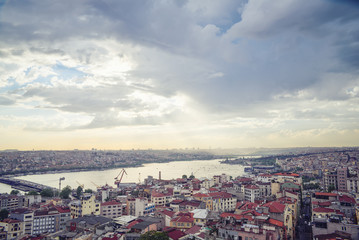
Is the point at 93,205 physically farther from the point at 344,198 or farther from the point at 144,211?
the point at 344,198

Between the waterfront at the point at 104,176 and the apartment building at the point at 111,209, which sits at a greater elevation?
the apartment building at the point at 111,209

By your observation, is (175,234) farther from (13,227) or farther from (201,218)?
(13,227)

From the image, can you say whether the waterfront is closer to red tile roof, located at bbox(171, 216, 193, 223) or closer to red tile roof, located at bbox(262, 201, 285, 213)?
red tile roof, located at bbox(171, 216, 193, 223)

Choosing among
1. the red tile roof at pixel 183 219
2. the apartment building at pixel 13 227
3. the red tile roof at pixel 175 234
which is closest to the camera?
the red tile roof at pixel 175 234

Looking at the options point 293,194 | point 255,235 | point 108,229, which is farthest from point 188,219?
point 293,194

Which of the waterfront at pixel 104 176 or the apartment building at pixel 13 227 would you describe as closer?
the apartment building at pixel 13 227

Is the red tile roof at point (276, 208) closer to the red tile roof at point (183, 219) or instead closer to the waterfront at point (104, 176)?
the red tile roof at point (183, 219)

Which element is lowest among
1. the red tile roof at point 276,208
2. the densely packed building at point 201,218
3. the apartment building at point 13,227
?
the apartment building at point 13,227

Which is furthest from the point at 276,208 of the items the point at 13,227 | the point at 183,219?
the point at 13,227

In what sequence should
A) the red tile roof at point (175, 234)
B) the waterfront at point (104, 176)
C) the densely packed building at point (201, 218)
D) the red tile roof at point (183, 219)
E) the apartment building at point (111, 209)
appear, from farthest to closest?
1. the waterfront at point (104, 176)
2. the apartment building at point (111, 209)
3. the red tile roof at point (183, 219)
4. the red tile roof at point (175, 234)
5. the densely packed building at point (201, 218)

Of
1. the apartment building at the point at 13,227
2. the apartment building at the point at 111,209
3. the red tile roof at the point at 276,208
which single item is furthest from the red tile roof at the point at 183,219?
the apartment building at the point at 13,227

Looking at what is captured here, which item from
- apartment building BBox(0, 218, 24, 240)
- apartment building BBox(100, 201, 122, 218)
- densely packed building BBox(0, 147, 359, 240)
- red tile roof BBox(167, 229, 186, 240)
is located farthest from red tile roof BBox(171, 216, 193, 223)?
apartment building BBox(0, 218, 24, 240)
